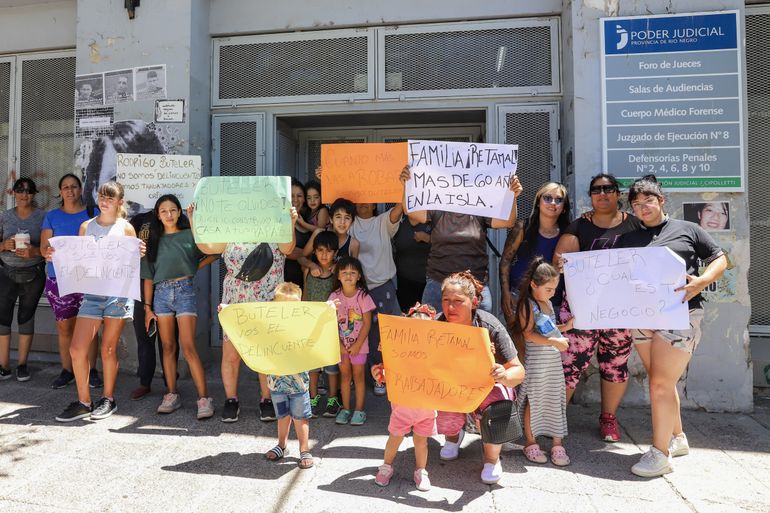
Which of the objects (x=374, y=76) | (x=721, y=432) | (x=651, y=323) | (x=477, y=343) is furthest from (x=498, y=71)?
(x=721, y=432)

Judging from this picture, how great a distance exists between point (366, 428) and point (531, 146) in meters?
3.11

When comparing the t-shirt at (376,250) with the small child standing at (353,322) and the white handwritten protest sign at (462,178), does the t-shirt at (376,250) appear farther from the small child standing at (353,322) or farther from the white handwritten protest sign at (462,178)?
the white handwritten protest sign at (462,178)

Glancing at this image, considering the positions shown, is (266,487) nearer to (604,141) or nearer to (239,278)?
(239,278)

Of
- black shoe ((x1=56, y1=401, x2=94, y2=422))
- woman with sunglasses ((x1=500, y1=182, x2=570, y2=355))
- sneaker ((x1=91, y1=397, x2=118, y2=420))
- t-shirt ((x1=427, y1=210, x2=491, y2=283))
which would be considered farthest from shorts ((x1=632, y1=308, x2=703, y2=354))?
black shoe ((x1=56, y1=401, x2=94, y2=422))

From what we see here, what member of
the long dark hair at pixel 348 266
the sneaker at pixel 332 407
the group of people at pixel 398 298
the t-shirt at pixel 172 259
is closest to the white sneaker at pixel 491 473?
the group of people at pixel 398 298

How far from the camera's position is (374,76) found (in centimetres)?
525

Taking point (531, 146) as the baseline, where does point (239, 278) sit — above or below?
below

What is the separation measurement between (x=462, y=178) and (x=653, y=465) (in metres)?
2.21

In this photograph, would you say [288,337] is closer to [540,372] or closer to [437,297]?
[437,297]

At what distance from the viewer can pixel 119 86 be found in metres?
A: 5.35

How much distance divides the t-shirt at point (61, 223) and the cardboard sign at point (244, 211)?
1729 millimetres

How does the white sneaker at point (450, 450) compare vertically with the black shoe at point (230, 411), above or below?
below

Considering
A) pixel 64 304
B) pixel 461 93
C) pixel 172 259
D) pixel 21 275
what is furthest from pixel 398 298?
pixel 21 275

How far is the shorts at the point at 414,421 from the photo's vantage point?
291 centimetres
